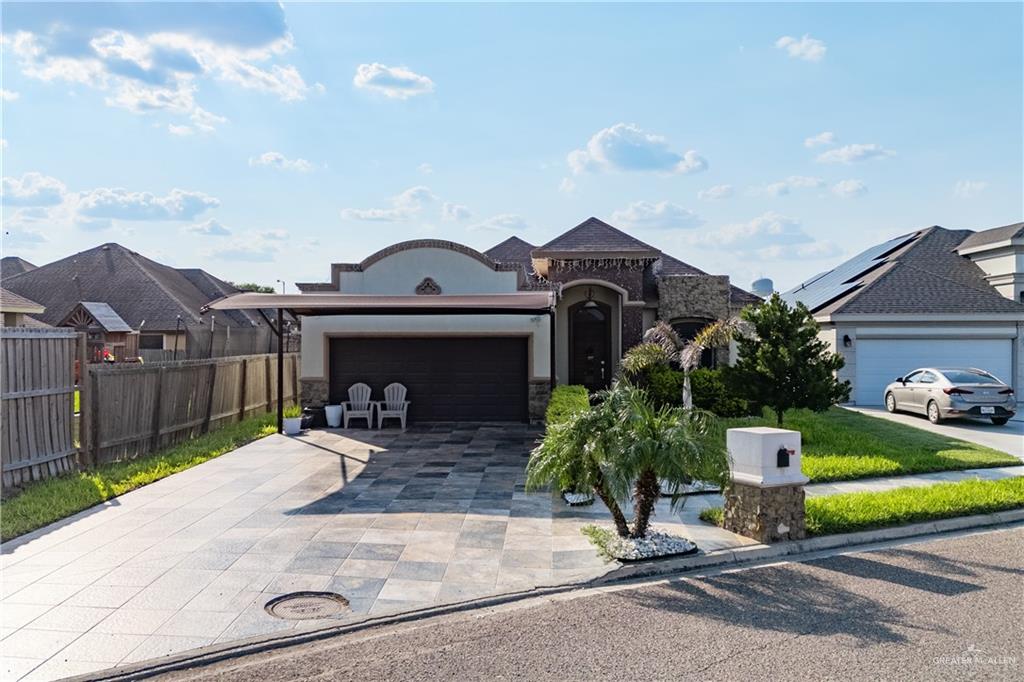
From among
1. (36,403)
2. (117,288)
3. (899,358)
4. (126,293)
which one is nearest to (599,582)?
(36,403)

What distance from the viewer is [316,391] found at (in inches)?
631

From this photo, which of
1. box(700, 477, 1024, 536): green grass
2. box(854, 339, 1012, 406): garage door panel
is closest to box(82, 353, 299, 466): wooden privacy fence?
box(700, 477, 1024, 536): green grass

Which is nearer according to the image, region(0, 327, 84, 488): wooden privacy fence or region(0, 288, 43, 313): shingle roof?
region(0, 327, 84, 488): wooden privacy fence

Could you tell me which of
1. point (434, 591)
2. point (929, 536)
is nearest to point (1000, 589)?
point (929, 536)

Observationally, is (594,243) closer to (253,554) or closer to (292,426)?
(292,426)

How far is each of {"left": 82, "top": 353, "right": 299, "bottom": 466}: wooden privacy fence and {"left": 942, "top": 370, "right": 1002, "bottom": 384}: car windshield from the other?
15.9 m

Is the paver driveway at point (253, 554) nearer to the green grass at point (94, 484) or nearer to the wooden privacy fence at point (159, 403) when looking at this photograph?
the green grass at point (94, 484)

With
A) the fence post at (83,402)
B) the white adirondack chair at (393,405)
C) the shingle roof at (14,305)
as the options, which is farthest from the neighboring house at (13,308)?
the white adirondack chair at (393,405)

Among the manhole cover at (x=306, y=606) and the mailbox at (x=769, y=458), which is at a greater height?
the mailbox at (x=769, y=458)

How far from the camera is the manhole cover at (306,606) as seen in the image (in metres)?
5.31

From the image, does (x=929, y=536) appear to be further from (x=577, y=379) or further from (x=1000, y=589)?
(x=577, y=379)

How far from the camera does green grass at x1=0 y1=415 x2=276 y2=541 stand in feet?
25.4

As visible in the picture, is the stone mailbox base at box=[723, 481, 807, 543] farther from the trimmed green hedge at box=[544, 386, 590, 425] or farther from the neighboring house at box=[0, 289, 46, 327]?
the neighboring house at box=[0, 289, 46, 327]

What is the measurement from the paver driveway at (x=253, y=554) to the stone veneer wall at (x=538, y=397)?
514cm
